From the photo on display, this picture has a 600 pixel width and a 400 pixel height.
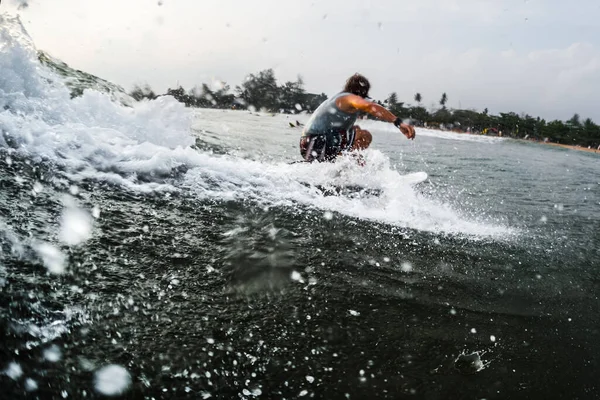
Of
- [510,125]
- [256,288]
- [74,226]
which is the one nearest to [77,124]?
[74,226]

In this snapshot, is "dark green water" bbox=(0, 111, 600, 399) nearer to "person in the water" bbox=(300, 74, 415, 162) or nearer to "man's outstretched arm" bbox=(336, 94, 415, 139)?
"man's outstretched arm" bbox=(336, 94, 415, 139)

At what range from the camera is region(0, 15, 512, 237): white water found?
407cm

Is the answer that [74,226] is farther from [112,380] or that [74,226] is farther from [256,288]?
[112,380]

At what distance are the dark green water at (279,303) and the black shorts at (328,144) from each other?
2.32 meters

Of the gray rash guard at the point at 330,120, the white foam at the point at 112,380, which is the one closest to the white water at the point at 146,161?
the gray rash guard at the point at 330,120

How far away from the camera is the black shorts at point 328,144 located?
605 centimetres

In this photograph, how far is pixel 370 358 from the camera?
67.6 inches

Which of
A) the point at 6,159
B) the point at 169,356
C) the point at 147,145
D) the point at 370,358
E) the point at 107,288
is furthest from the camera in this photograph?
the point at 147,145

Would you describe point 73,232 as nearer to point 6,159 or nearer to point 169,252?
point 169,252

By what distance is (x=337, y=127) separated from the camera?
595 cm

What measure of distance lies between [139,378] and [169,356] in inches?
5.8

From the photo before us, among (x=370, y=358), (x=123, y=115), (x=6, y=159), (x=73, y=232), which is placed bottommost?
(x=370, y=358)

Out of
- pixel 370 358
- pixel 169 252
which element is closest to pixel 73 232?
pixel 169 252

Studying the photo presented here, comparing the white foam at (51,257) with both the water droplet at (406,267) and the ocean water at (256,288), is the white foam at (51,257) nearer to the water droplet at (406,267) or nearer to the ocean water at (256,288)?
the ocean water at (256,288)
